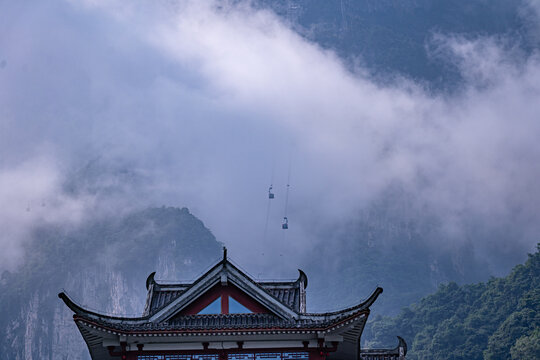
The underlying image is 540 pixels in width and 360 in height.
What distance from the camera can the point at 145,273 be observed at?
196 metres

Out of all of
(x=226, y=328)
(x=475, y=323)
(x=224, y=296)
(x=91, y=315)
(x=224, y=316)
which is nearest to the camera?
(x=91, y=315)

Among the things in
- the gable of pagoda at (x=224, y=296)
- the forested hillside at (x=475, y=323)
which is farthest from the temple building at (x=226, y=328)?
the forested hillside at (x=475, y=323)

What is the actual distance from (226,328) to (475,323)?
12375cm

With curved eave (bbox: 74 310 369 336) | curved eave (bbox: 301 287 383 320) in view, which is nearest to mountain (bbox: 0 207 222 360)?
curved eave (bbox: 74 310 369 336)

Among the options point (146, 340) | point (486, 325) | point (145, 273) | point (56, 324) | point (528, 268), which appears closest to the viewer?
point (146, 340)

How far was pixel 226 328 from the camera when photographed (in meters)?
25.5

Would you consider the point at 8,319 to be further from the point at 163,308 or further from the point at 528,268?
the point at 163,308

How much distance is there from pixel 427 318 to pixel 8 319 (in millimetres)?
98206

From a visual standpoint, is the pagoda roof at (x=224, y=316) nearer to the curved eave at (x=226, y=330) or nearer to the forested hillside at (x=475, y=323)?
the curved eave at (x=226, y=330)

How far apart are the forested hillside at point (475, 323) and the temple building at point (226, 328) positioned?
9882cm

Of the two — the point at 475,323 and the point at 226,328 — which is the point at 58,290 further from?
the point at 226,328

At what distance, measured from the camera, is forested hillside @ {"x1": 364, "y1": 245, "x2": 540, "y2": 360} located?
4980 inches

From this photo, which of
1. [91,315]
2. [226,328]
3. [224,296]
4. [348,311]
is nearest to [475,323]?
[224,296]

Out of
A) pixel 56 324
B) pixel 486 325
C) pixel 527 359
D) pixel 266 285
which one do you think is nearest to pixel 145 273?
pixel 56 324
